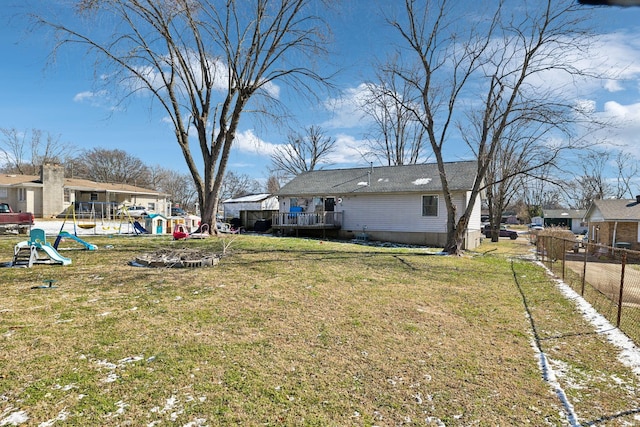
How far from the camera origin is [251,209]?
2888 cm

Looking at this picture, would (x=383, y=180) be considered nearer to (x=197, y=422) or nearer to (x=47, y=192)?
(x=197, y=422)

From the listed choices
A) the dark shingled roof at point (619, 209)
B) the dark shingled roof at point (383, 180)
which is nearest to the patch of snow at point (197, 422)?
the dark shingled roof at point (383, 180)

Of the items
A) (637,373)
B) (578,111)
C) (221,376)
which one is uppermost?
(578,111)

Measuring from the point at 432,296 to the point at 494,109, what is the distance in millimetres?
10983

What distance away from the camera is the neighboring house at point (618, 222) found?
20.5m

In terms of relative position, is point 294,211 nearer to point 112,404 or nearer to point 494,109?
point 494,109

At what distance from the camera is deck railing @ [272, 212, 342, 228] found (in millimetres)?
21234

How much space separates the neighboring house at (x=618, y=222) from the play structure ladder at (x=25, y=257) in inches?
1047

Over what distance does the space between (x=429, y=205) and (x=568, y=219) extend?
57.1m

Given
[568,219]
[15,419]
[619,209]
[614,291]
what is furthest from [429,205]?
[568,219]

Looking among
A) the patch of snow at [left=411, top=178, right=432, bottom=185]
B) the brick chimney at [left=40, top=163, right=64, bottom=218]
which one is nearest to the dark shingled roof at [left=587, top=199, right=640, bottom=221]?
the patch of snow at [left=411, top=178, right=432, bottom=185]

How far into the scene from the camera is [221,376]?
3.34 meters

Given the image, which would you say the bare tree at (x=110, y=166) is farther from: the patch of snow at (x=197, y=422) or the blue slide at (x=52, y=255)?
the patch of snow at (x=197, y=422)

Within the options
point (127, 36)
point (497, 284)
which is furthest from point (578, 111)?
point (127, 36)
